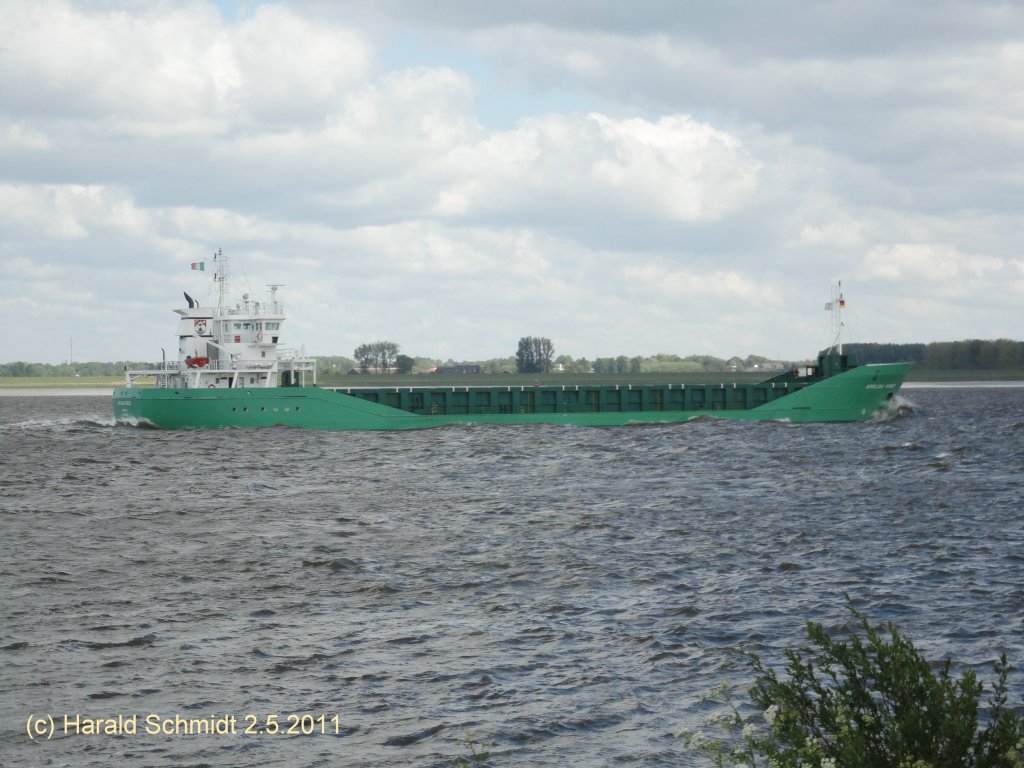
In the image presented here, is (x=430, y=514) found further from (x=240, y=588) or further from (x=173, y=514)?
(x=240, y=588)

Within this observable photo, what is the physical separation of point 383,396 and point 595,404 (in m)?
13.4

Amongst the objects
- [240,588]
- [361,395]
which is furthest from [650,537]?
[361,395]

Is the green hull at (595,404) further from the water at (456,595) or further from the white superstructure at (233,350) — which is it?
the water at (456,595)

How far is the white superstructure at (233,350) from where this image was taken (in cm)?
6003

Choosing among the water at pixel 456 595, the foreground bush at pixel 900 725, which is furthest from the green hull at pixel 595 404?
the foreground bush at pixel 900 725

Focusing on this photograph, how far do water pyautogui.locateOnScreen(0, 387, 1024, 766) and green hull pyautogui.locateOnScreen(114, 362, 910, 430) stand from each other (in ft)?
63.9

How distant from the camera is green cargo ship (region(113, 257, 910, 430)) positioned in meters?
58.0

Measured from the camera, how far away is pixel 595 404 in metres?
68.0

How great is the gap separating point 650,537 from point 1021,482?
58.5 ft

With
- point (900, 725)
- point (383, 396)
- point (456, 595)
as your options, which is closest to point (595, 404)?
point (383, 396)

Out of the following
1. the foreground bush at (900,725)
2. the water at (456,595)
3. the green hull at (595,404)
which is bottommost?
the water at (456,595)

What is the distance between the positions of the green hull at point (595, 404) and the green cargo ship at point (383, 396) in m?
0.06

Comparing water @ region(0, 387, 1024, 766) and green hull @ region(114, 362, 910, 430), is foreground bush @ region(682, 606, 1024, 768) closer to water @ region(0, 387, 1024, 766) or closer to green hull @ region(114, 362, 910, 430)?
water @ region(0, 387, 1024, 766)

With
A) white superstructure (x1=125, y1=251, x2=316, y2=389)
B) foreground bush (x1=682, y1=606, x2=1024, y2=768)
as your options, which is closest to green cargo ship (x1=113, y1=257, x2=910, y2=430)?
white superstructure (x1=125, y1=251, x2=316, y2=389)
